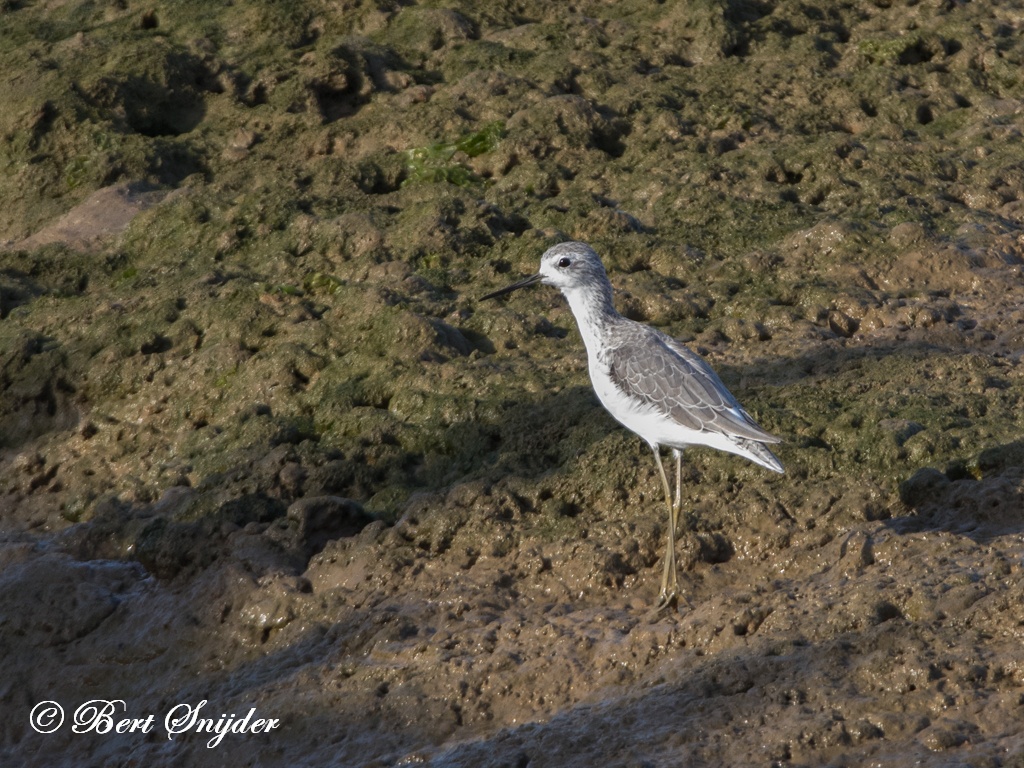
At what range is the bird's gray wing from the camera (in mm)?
5715

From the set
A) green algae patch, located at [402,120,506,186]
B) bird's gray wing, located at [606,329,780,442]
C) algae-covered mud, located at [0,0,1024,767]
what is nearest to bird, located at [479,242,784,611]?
bird's gray wing, located at [606,329,780,442]

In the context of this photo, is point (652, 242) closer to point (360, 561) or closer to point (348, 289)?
point (348, 289)

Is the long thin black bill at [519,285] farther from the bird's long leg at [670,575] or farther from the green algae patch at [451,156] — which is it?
the green algae patch at [451,156]

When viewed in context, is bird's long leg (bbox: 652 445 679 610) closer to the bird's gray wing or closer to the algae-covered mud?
the algae-covered mud

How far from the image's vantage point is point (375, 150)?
9.41 m

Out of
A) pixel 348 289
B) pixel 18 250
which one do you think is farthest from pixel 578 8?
pixel 18 250

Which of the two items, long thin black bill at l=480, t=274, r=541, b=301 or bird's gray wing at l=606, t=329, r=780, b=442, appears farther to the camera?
long thin black bill at l=480, t=274, r=541, b=301

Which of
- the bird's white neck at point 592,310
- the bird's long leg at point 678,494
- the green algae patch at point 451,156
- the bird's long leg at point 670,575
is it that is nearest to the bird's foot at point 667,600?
the bird's long leg at point 670,575

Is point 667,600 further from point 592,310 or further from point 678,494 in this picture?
point 592,310

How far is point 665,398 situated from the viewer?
5844 mm

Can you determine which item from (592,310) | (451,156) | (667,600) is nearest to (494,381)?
(592,310)

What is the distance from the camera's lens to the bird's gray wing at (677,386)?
18.7ft

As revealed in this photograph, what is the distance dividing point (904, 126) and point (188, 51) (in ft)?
17.3

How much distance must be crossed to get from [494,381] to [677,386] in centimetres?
150
